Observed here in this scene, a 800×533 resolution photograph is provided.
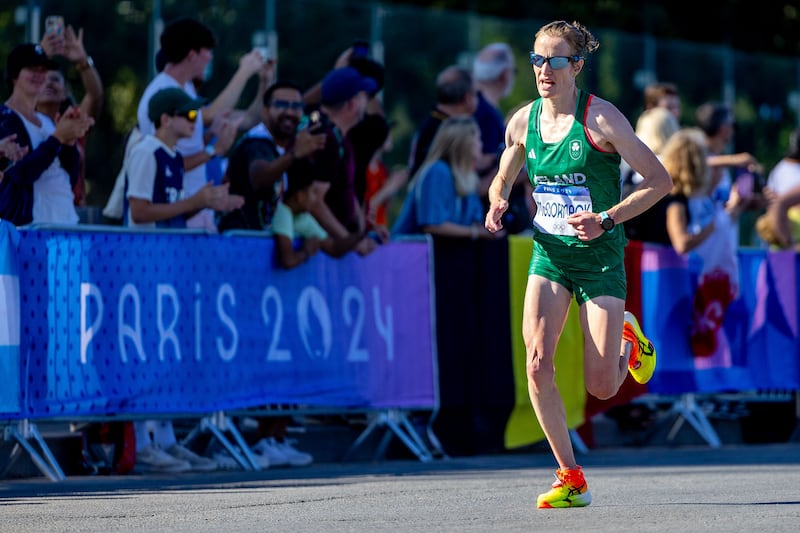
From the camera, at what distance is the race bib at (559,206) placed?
885 centimetres

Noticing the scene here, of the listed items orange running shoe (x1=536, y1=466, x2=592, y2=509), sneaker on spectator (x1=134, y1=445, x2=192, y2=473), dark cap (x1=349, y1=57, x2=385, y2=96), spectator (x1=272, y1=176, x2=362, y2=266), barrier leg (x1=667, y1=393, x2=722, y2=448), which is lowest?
barrier leg (x1=667, y1=393, x2=722, y2=448)

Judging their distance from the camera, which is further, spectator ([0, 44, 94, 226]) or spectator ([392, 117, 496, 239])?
spectator ([392, 117, 496, 239])

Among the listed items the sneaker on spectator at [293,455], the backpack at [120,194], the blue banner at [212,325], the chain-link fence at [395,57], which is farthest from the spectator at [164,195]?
the chain-link fence at [395,57]

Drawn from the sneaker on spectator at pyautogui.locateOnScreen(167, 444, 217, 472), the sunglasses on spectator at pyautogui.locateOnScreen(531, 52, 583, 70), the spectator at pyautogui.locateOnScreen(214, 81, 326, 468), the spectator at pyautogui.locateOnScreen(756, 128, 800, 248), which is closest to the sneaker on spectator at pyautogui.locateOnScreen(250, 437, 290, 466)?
the spectator at pyautogui.locateOnScreen(214, 81, 326, 468)

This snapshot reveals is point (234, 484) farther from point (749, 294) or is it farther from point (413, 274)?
point (749, 294)

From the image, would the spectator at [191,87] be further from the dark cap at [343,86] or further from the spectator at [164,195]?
the dark cap at [343,86]

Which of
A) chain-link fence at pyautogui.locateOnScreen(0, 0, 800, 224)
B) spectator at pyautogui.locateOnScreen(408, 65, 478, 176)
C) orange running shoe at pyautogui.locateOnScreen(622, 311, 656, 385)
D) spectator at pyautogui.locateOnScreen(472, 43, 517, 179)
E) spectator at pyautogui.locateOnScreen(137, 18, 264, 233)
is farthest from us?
chain-link fence at pyautogui.locateOnScreen(0, 0, 800, 224)

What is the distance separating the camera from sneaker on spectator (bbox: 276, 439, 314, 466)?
12.1m

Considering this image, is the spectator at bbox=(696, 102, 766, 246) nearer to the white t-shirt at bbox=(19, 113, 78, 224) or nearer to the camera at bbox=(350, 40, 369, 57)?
the camera at bbox=(350, 40, 369, 57)

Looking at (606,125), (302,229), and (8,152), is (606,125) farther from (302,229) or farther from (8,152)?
(302,229)

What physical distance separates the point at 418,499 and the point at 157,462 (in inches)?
104

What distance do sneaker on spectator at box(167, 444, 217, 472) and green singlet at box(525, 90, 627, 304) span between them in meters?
3.41

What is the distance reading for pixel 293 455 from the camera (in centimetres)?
1217

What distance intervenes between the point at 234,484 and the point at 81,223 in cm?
241
